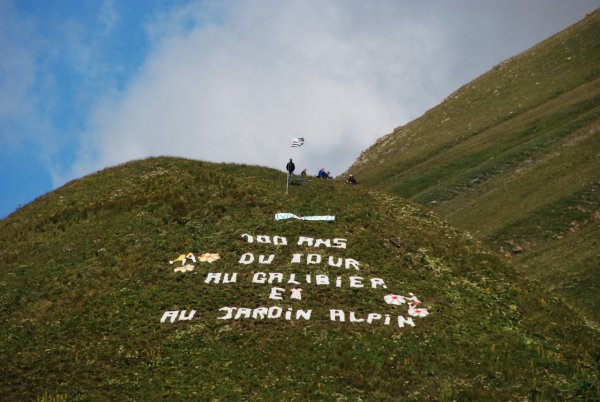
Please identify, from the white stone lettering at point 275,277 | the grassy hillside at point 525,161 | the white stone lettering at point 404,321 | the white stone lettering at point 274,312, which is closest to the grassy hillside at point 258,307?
the white stone lettering at point 404,321

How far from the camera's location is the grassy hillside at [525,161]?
63031 millimetres

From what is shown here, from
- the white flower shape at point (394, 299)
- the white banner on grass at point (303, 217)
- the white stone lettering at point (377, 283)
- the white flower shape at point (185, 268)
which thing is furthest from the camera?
the white banner on grass at point (303, 217)

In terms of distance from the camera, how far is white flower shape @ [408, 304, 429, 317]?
1495 inches

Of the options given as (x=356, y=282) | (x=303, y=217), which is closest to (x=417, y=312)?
(x=356, y=282)

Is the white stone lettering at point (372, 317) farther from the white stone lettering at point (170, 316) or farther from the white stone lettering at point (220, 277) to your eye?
the white stone lettering at point (170, 316)

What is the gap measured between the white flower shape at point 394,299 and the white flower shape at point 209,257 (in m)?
11.9

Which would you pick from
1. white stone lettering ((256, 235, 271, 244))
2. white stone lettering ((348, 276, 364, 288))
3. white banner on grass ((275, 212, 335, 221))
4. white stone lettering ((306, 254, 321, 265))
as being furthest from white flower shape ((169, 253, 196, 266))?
white stone lettering ((348, 276, 364, 288))

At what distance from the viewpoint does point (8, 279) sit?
43031 millimetres

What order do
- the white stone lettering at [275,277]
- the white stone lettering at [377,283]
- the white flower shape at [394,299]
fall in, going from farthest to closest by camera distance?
the white stone lettering at [275,277] < the white stone lettering at [377,283] < the white flower shape at [394,299]

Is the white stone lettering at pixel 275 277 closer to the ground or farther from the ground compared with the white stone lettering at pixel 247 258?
closer to the ground

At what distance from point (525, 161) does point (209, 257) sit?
61054 millimetres

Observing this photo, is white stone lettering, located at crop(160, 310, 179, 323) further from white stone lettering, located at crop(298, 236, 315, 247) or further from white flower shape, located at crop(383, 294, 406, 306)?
white flower shape, located at crop(383, 294, 406, 306)

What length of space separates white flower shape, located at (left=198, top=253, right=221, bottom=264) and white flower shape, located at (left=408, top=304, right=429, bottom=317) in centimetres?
1365

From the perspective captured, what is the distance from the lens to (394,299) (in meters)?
39.6
